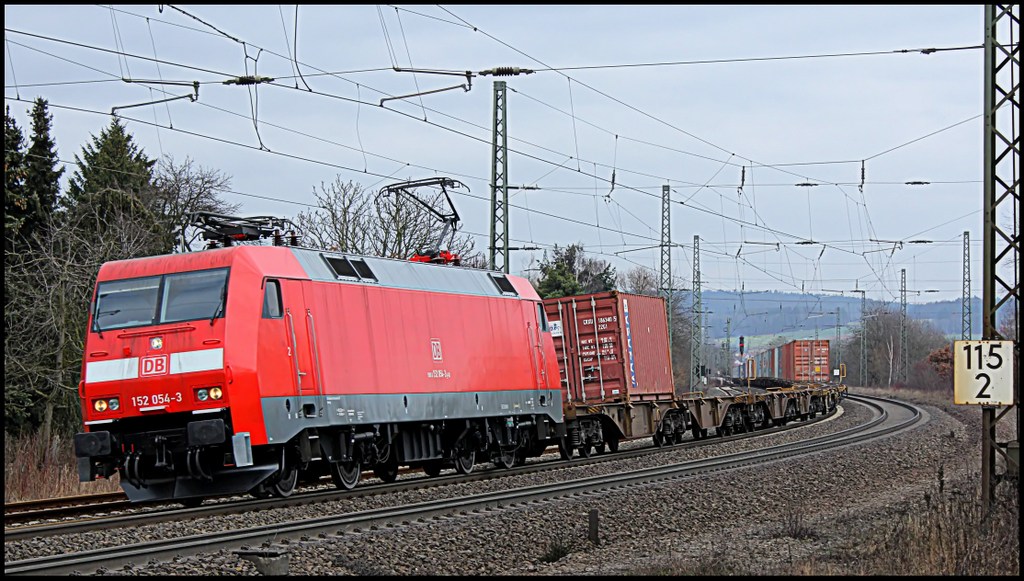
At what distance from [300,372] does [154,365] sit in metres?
2.01

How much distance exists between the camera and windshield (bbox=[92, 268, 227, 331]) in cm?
1492

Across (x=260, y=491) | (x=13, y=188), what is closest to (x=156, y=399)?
(x=260, y=491)

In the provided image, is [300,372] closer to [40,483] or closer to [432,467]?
[432,467]

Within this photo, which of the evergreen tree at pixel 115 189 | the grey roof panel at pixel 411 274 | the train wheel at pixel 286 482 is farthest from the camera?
the evergreen tree at pixel 115 189

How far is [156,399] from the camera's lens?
14711 mm

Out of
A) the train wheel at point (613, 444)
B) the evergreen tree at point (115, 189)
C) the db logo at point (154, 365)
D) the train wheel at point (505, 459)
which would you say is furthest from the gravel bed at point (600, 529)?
the evergreen tree at point (115, 189)

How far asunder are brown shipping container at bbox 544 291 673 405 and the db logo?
511 inches

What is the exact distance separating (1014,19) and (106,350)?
12368mm

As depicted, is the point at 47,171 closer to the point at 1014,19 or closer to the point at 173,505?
the point at 173,505

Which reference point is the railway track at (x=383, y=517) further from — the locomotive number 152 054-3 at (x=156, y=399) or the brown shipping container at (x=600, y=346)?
the locomotive number 152 054-3 at (x=156, y=399)

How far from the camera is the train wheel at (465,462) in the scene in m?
20.8

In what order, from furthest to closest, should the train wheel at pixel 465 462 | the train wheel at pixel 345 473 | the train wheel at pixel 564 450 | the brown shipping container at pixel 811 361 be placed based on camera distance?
the brown shipping container at pixel 811 361
the train wheel at pixel 564 450
the train wheel at pixel 465 462
the train wheel at pixel 345 473

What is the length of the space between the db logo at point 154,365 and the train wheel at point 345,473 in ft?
11.5

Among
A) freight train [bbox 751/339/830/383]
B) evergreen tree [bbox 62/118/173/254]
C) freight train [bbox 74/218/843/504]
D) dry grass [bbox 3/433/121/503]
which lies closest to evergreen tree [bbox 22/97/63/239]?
evergreen tree [bbox 62/118/173/254]
